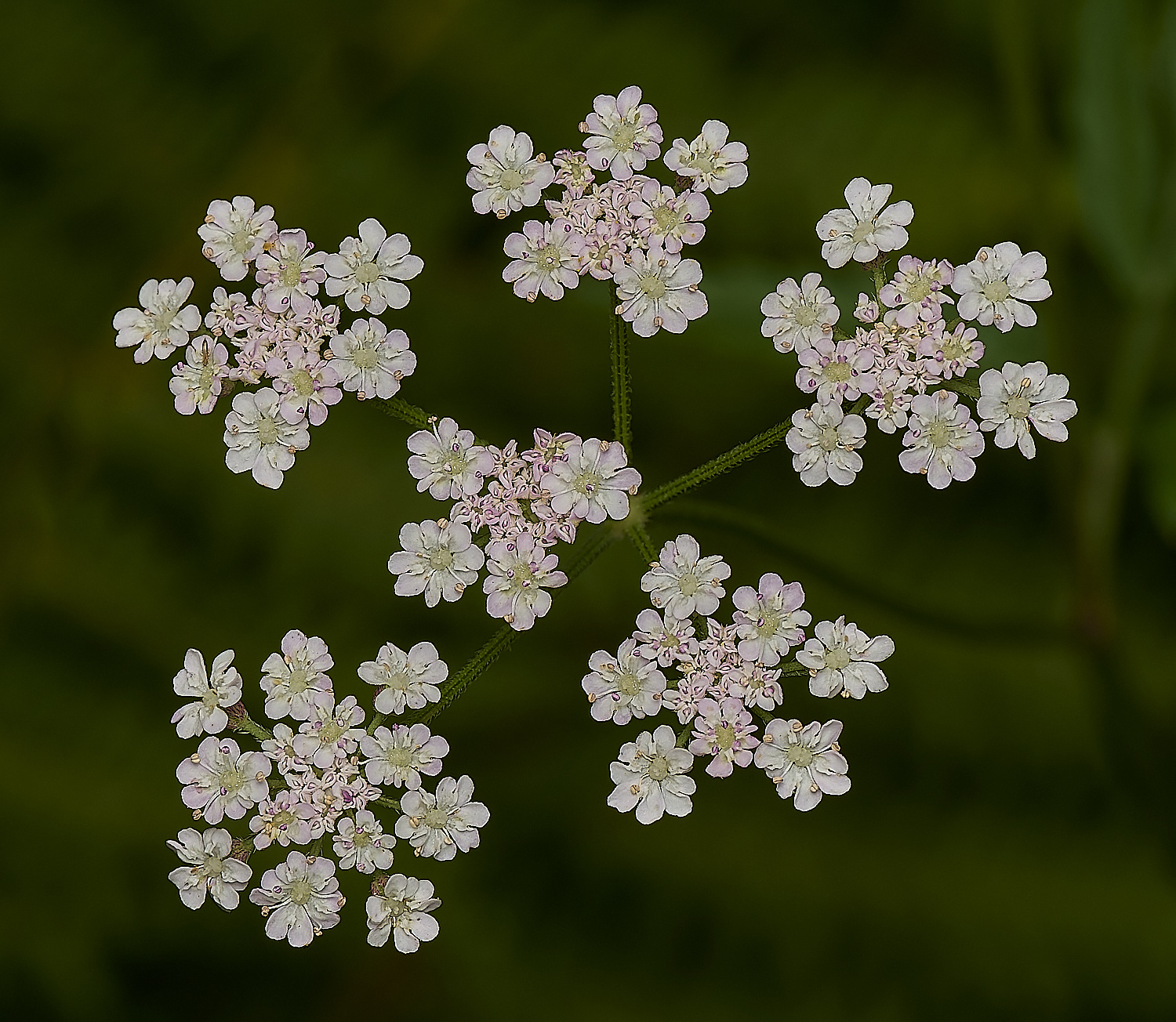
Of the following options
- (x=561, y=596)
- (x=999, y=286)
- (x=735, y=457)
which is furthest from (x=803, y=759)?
(x=561, y=596)

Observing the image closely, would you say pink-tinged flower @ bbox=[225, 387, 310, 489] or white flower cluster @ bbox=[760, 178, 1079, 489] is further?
pink-tinged flower @ bbox=[225, 387, 310, 489]

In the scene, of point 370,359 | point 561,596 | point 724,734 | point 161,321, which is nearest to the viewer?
point 724,734

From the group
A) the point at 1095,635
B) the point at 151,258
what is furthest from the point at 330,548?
the point at 1095,635

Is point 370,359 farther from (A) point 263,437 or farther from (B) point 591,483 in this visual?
(B) point 591,483

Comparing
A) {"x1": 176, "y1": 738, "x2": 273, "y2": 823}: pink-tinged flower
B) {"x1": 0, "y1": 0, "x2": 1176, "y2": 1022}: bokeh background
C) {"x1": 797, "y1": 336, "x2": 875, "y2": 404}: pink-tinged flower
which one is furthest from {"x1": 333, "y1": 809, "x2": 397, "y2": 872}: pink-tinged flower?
{"x1": 0, "y1": 0, "x2": 1176, "y2": 1022}: bokeh background

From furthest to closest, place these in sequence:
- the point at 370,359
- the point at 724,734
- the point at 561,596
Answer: the point at 561,596 → the point at 370,359 → the point at 724,734

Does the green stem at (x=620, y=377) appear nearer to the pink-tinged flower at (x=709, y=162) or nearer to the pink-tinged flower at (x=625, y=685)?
the pink-tinged flower at (x=709, y=162)

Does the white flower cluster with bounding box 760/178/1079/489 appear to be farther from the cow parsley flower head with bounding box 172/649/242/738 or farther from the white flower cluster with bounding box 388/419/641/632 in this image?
the cow parsley flower head with bounding box 172/649/242/738
